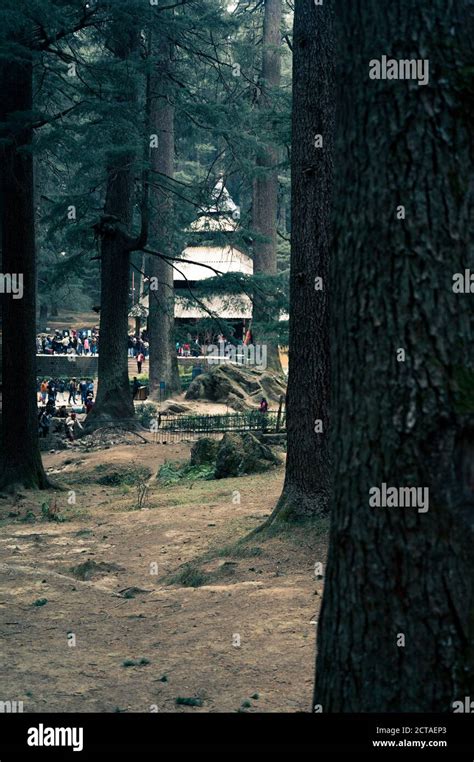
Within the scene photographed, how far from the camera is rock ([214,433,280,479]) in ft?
51.2

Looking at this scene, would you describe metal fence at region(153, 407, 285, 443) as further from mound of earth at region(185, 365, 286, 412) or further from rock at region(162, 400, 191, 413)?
mound of earth at region(185, 365, 286, 412)

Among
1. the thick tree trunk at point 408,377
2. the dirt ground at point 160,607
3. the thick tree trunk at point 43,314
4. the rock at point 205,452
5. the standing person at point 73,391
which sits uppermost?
the thick tree trunk at point 43,314

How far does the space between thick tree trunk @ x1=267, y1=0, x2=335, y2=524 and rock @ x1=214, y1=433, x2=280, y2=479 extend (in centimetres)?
580

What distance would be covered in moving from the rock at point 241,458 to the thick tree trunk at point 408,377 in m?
12.1

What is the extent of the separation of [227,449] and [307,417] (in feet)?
20.4

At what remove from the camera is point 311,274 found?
9.63 meters

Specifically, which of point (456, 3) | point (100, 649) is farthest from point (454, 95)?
point (100, 649)

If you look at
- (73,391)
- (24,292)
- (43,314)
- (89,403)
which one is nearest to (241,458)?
(24,292)

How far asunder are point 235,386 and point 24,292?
14.2 m

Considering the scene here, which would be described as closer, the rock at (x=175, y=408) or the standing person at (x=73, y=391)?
the rock at (x=175, y=408)

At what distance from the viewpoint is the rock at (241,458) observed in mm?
15617

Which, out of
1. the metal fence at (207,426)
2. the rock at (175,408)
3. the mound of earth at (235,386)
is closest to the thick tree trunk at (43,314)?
the mound of earth at (235,386)

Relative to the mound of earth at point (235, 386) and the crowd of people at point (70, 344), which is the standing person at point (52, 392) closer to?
the mound of earth at point (235, 386)

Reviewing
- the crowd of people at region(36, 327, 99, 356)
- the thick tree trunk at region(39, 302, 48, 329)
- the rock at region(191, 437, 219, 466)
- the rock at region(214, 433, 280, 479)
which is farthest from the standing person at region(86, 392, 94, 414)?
the thick tree trunk at region(39, 302, 48, 329)
